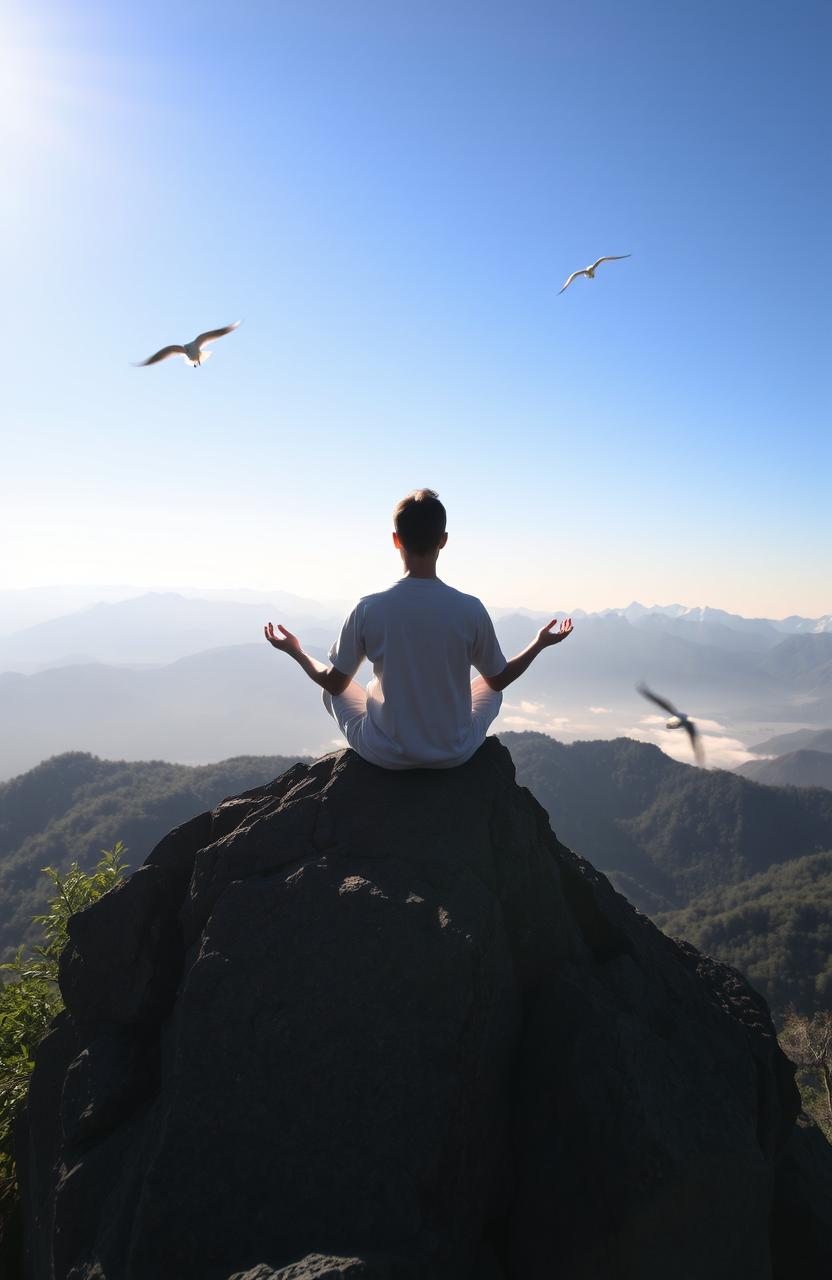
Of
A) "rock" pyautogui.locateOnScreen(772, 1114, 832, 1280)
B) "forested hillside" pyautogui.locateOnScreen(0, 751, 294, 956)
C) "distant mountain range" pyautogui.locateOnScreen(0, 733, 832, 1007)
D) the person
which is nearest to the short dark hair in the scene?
the person

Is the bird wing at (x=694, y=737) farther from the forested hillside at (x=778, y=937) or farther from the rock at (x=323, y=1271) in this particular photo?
the forested hillside at (x=778, y=937)

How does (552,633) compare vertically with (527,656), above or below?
above

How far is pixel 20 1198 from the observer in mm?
5996

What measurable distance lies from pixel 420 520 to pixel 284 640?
163 centimetres

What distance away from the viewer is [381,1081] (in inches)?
169

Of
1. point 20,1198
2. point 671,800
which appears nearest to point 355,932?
point 20,1198

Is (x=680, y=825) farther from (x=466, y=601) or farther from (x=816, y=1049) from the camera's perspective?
(x=466, y=601)

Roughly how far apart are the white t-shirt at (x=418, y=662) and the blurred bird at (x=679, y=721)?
459 centimetres

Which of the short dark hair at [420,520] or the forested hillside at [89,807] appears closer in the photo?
the short dark hair at [420,520]

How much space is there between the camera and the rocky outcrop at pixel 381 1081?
3.98 meters

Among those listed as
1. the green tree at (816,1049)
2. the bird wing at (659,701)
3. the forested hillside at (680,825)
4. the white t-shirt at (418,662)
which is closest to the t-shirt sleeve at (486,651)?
the white t-shirt at (418,662)

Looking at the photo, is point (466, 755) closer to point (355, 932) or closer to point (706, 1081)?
point (355, 932)

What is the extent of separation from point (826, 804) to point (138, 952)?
680ft

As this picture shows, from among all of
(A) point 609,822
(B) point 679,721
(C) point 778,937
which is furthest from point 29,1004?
(A) point 609,822
